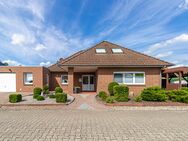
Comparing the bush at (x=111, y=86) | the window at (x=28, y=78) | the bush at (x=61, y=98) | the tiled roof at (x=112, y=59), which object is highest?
the tiled roof at (x=112, y=59)

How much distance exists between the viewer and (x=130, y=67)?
19.3 metres

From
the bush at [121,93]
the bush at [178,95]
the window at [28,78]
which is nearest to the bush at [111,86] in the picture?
the bush at [121,93]

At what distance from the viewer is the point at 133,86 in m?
19.3

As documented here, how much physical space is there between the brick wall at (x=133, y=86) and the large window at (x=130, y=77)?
1.30ft

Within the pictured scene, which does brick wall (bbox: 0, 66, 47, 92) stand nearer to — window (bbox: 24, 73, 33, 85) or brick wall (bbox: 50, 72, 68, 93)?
window (bbox: 24, 73, 33, 85)

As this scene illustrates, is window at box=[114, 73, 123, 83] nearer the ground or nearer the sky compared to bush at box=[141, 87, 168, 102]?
nearer the sky

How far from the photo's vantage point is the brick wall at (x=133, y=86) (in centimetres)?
1914

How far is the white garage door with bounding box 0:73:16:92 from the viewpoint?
24562 mm

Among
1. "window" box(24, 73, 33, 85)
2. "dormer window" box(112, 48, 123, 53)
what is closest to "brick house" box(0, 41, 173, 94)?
"dormer window" box(112, 48, 123, 53)

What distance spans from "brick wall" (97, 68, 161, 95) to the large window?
0.40m

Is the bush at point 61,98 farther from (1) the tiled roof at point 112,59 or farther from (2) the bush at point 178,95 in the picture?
(2) the bush at point 178,95

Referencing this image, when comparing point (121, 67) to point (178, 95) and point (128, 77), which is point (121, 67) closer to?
point (128, 77)

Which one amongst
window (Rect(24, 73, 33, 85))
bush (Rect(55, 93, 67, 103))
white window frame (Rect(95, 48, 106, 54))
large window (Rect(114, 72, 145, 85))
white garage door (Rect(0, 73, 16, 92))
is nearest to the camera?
bush (Rect(55, 93, 67, 103))

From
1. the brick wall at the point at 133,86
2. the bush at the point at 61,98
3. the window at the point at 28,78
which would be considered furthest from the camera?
the window at the point at 28,78
